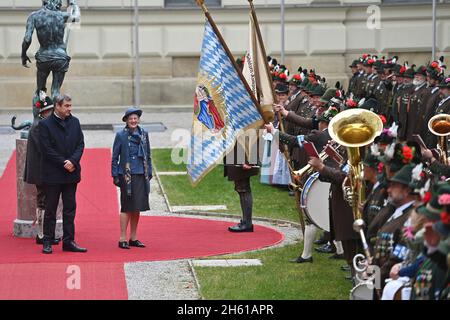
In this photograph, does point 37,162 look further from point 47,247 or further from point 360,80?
point 360,80

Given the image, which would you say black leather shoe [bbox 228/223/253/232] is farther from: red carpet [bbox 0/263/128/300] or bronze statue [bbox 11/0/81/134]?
bronze statue [bbox 11/0/81/134]

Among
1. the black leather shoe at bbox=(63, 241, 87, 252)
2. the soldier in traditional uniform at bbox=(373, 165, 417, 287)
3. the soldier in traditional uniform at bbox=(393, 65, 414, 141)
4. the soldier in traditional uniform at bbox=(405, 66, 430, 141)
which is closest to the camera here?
the soldier in traditional uniform at bbox=(373, 165, 417, 287)

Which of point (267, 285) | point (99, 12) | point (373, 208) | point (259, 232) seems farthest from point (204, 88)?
point (99, 12)

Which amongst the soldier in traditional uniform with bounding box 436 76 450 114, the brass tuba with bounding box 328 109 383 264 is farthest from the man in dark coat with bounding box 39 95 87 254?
the soldier in traditional uniform with bounding box 436 76 450 114

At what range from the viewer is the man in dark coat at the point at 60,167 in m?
14.9

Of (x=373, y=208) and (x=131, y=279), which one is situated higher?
(x=373, y=208)

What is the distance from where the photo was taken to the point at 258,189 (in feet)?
67.1

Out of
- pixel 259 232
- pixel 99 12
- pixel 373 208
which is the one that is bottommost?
pixel 259 232

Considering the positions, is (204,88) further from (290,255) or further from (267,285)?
(267,285)

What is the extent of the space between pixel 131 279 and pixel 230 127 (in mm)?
2760

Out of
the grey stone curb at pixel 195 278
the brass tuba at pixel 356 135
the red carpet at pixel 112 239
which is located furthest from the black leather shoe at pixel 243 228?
the brass tuba at pixel 356 135

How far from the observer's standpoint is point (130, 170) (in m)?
15.2

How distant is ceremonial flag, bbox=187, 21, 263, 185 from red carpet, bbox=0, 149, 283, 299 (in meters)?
0.99

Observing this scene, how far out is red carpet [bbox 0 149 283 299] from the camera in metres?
14.5
